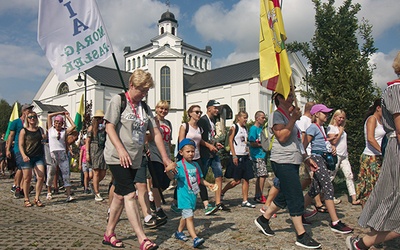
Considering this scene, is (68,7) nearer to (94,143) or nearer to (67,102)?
(94,143)

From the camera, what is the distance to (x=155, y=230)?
18.0ft

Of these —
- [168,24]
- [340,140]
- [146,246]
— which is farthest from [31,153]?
[168,24]

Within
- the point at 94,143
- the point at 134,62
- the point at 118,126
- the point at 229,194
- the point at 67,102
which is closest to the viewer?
the point at 118,126

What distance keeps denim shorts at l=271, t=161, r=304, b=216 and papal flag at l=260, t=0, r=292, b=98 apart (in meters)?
0.95

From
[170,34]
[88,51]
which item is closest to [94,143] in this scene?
[88,51]

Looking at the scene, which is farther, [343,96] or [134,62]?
[134,62]

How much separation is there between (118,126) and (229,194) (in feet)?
19.4

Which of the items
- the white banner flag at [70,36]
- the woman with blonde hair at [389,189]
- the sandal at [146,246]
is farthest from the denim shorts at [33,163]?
the woman with blonde hair at [389,189]

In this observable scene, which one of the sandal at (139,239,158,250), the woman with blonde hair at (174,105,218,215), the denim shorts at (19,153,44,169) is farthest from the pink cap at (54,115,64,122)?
the sandal at (139,239,158,250)

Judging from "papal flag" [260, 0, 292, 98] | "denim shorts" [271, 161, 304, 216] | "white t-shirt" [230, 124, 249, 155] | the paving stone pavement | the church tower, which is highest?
the church tower

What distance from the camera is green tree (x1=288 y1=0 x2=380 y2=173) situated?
10398 mm

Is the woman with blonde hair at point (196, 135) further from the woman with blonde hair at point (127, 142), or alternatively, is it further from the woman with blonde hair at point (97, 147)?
the woman with blonde hair at point (97, 147)

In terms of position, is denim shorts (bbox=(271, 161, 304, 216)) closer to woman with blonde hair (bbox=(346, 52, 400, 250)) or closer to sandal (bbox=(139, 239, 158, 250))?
woman with blonde hair (bbox=(346, 52, 400, 250))

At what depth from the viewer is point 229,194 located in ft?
32.3
